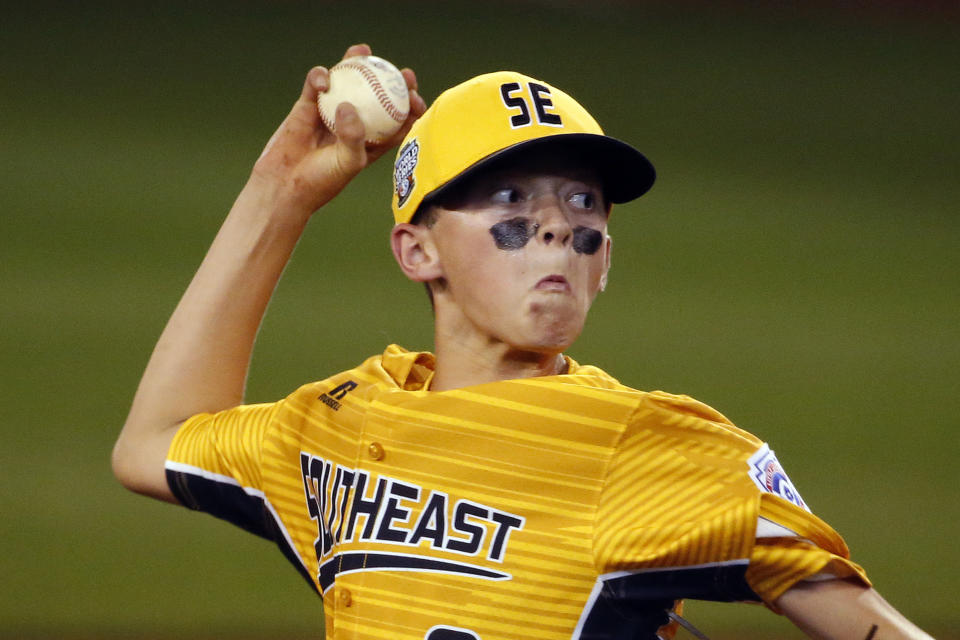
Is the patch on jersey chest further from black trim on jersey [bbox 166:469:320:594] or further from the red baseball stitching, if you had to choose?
the red baseball stitching

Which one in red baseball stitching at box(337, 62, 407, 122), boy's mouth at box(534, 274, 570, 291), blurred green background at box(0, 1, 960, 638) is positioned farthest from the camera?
blurred green background at box(0, 1, 960, 638)

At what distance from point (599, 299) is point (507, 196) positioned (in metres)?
5.98

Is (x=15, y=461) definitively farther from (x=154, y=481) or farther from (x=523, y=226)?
(x=523, y=226)

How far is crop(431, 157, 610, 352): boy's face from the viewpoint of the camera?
2.05 meters

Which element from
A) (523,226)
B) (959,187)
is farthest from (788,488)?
(959,187)

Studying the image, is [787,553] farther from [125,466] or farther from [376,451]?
[125,466]

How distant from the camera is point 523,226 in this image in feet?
6.79

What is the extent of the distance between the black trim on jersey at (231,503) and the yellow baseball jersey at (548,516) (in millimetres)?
168

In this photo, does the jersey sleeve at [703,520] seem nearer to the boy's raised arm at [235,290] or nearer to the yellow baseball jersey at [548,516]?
the yellow baseball jersey at [548,516]

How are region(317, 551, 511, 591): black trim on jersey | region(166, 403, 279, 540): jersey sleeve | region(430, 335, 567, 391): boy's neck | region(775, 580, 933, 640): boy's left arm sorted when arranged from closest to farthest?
region(775, 580, 933, 640): boy's left arm, region(317, 551, 511, 591): black trim on jersey, region(430, 335, 567, 391): boy's neck, region(166, 403, 279, 540): jersey sleeve

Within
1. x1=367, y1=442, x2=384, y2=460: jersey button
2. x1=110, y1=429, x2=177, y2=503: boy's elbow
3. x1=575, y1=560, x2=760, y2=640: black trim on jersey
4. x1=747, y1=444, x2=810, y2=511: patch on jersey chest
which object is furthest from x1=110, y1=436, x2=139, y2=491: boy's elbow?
x1=747, y1=444, x2=810, y2=511: patch on jersey chest

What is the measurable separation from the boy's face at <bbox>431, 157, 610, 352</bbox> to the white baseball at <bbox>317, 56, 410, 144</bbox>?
0.35 meters

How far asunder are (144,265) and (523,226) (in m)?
6.20

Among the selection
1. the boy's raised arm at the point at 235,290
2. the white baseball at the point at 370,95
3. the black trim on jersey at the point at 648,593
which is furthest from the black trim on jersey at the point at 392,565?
the white baseball at the point at 370,95
